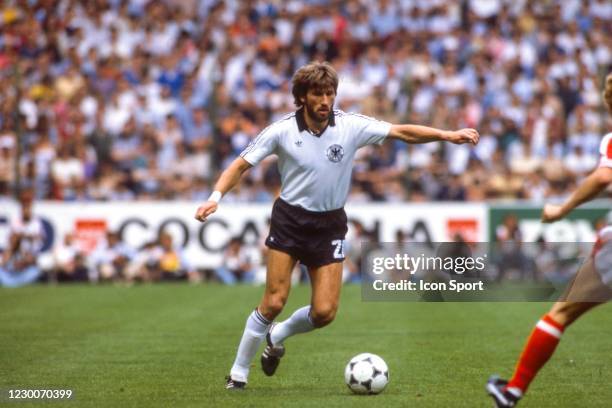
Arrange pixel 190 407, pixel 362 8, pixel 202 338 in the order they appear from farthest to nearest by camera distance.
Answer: pixel 362 8
pixel 202 338
pixel 190 407

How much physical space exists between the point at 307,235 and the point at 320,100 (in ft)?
3.55

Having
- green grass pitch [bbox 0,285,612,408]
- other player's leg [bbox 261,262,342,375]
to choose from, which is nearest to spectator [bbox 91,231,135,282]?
green grass pitch [bbox 0,285,612,408]

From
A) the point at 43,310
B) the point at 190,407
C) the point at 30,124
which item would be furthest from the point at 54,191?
the point at 190,407

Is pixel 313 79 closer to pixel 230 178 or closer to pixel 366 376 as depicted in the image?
pixel 230 178

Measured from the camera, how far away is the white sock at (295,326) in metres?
9.31

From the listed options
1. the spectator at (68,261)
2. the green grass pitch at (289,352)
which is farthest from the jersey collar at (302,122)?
the spectator at (68,261)

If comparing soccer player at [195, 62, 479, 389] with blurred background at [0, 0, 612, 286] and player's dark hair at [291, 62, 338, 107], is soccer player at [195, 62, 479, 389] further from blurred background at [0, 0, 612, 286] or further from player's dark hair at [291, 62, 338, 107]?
blurred background at [0, 0, 612, 286]

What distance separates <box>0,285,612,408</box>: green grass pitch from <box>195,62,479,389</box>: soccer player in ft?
2.42

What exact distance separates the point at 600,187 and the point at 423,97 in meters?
18.7

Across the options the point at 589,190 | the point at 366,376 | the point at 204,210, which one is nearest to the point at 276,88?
the point at 366,376

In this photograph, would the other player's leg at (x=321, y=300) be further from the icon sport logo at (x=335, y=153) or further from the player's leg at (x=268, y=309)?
the icon sport logo at (x=335, y=153)

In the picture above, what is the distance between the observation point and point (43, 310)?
17.5 metres

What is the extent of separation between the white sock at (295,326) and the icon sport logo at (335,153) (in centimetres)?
123

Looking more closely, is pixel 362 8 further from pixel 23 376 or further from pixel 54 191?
pixel 23 376
